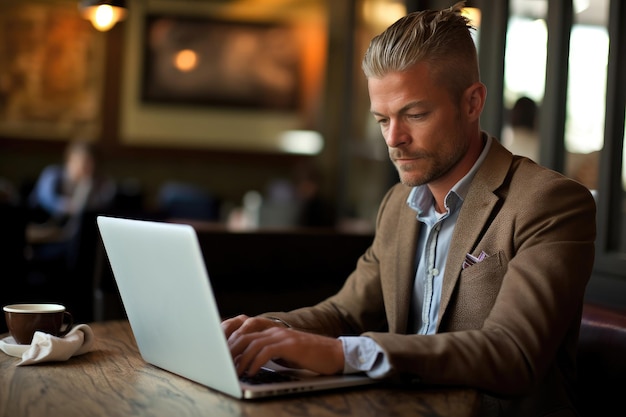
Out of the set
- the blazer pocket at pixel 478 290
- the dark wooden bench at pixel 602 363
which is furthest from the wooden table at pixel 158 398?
the dark wooden bench at pixel 602 363

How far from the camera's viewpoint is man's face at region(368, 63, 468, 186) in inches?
65.1

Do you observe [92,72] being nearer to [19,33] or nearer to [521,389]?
[19,33]

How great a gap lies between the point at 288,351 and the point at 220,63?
27.3 ft

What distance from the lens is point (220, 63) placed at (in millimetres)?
9359

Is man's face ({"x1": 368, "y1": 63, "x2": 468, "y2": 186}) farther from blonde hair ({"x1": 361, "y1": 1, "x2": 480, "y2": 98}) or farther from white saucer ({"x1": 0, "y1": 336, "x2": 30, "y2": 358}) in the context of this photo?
white saucer ({"x1": 0, "y1": 336, "x2": 30, "y2": 358})

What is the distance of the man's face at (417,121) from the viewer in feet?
5.42

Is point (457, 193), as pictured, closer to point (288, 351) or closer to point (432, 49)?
point (432, 49)

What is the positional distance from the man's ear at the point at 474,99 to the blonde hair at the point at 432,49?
0.01 m

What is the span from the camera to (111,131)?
29.9 ft

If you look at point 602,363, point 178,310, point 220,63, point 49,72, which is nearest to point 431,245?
point 602,363

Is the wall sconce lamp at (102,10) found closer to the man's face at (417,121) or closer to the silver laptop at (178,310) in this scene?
the man's face at (417,121)

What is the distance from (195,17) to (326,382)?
8.47 metres

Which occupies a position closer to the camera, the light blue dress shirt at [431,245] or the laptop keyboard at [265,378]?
the laptop keyboard at [265,378]

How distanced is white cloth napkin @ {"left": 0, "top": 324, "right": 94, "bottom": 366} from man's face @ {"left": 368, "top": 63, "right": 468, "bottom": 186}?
2.35 feet
